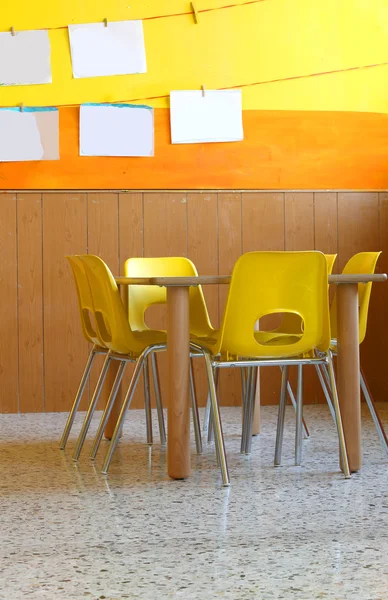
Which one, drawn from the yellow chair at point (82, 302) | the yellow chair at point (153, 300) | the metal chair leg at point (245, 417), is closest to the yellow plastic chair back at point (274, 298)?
the metal chair leg at point (245, 417)

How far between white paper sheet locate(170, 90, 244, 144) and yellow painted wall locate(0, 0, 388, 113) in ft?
0.20

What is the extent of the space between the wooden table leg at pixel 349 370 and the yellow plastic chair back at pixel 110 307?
2.51 ft

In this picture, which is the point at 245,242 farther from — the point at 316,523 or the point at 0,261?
the point at 316,523

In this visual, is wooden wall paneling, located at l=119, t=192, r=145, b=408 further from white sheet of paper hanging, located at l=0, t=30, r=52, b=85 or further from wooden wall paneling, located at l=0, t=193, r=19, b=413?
white sheet of paper hanging, located at l=0, t=30, r=52, b=85

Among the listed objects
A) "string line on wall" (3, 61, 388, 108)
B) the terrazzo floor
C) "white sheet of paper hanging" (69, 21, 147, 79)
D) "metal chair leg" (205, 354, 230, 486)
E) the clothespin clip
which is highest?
the clothespin clip

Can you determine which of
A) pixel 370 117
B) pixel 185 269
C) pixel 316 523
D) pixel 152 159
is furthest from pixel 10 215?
pixel 316 523

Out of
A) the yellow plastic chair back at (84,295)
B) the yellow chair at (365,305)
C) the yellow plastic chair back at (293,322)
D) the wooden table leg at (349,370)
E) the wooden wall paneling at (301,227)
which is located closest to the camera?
the wooden table leg at (349,370)

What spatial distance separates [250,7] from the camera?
4918 mm

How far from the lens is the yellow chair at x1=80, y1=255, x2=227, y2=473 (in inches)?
127

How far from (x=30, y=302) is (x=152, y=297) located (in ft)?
3.40

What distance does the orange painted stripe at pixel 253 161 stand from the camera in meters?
4.79

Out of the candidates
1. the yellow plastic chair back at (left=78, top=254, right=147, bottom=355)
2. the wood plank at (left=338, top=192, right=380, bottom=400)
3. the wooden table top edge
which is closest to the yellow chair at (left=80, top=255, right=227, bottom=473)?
the yellow plastic chair back at (left=78, top=254, right=147, bottom=355)

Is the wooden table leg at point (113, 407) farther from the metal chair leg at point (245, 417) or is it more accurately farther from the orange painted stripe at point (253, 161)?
the orange painted stripe at point (253, 161)

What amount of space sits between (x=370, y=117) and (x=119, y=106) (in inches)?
57.1
